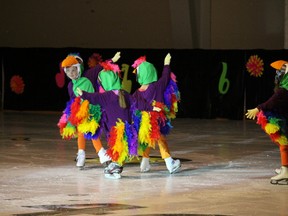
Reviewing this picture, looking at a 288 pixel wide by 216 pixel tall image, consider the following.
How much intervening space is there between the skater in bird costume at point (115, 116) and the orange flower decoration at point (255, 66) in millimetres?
9498

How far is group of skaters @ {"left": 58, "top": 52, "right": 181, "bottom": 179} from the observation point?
39.9ft

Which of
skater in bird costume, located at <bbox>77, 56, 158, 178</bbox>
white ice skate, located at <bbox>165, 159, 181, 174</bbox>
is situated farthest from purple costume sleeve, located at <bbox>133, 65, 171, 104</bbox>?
white ice skate, located at <bbox>165, 159, 181, 174</bbox>

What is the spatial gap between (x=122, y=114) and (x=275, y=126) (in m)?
2.03

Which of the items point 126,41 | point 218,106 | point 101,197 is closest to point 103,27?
point 126,41

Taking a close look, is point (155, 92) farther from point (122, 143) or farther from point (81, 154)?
point (81, 154)

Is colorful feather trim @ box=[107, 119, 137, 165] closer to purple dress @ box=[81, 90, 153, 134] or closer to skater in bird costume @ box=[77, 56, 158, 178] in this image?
skater in bird costume @ box=[77, 56, 158, 178]

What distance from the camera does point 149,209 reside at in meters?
9.77

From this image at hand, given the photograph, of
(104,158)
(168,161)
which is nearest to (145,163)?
(168,161)

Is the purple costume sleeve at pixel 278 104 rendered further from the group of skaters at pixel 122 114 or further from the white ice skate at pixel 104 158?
the white ice skate at pixel 104 158

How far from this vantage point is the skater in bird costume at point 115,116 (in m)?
12.1

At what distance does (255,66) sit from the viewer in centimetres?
2177

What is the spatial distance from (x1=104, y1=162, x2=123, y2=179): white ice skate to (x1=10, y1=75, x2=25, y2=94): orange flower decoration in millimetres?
12083

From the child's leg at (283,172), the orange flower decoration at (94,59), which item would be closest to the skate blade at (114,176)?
the child's leg at (283,172)

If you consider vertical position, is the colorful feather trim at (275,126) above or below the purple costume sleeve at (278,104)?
below
